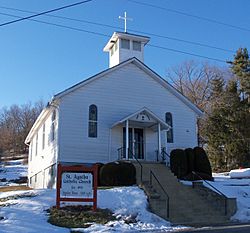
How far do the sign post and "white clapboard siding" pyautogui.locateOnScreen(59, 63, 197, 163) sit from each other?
331 inches

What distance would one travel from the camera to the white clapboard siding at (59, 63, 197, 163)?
956 inches

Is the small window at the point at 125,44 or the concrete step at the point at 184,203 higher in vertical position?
the small window at the point at 125,44

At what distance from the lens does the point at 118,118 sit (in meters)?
25.8

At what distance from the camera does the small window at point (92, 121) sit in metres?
25.0

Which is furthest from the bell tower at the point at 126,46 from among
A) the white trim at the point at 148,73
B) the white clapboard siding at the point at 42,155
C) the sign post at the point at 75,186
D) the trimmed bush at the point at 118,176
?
the sign post at the point at 75,186

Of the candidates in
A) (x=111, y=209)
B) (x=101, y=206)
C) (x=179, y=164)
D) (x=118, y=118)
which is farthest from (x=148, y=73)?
(x=111, y=209)

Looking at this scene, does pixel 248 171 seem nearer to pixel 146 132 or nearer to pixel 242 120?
→ pixel 146 132

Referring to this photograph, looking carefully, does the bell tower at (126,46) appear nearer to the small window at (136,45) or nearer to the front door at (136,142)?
the small window at (136,45)

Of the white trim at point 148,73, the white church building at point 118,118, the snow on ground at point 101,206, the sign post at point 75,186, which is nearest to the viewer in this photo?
the snow on ground at point 101,206

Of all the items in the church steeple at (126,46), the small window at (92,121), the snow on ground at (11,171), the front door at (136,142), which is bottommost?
the snow on ground at (11,171)

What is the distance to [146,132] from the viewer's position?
26766 millimetres

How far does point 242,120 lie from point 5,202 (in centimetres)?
3116

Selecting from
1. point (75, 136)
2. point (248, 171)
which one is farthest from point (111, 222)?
point (248, 171)

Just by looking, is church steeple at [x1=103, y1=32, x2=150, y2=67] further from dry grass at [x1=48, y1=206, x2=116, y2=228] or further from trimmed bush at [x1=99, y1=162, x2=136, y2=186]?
dry grass at [x1=48, y1=206, x2=116, y2=228]
